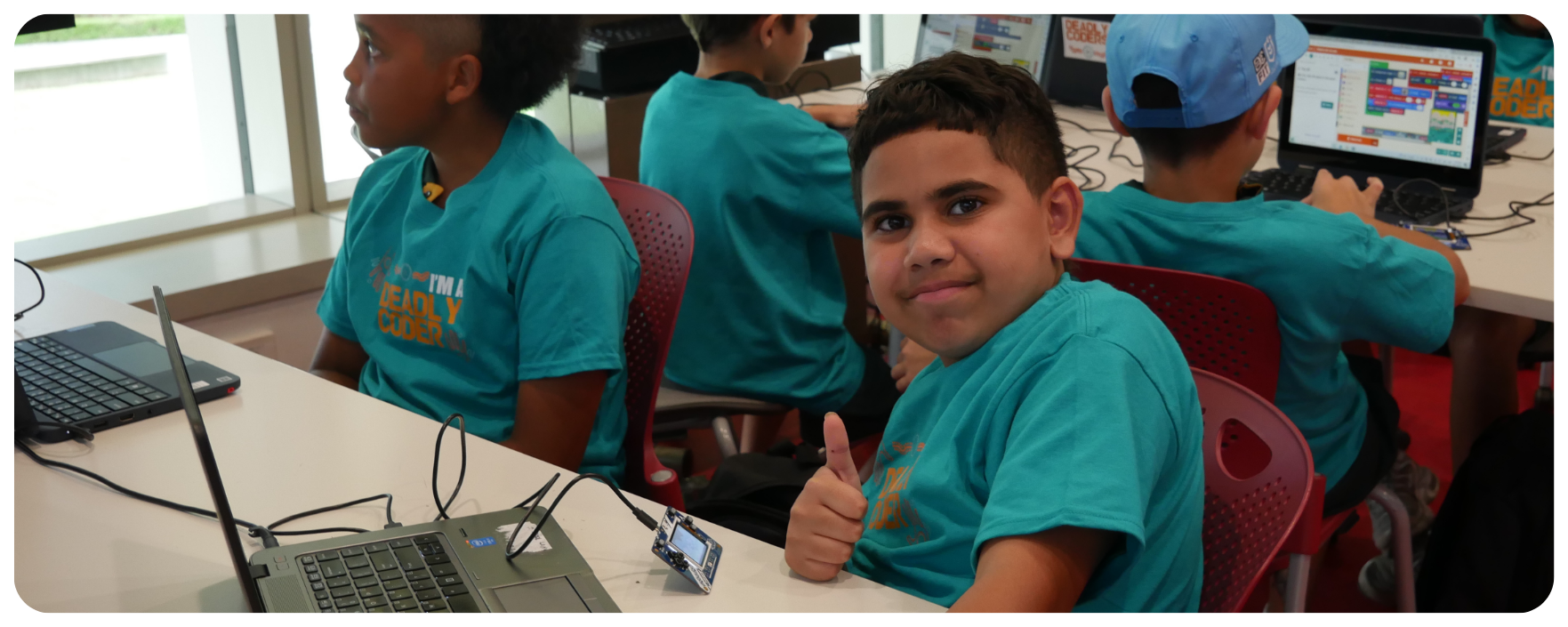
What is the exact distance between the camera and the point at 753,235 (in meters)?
2.03

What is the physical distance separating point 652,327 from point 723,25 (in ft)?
2.19

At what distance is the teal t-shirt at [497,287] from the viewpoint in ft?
4.83

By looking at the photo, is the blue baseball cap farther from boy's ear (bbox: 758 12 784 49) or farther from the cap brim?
boy's ear (bbox: 758 12 784 49)

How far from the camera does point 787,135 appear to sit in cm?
200

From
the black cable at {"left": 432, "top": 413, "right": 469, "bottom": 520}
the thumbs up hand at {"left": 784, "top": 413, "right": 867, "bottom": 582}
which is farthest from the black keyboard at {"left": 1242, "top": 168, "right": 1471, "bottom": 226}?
the black cable at {"left": 432, "top": 413, "right": 469, "bottom": 520}

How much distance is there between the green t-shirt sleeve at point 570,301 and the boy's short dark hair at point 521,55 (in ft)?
0.78

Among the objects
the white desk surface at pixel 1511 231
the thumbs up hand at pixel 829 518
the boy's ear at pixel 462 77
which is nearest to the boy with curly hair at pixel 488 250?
the boy's ear at pixel 462 77

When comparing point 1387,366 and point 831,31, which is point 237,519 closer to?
point 1387,366

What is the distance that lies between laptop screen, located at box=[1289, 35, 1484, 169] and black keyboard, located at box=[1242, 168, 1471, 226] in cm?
8

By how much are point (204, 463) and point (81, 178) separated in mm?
2436

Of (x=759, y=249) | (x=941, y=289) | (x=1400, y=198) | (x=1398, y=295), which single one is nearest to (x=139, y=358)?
(x=759, y=249)

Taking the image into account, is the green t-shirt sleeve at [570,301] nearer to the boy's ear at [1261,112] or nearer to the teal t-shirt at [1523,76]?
the boy's ear at [1261,112]

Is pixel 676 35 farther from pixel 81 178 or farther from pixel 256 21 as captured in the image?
pixel 81 178

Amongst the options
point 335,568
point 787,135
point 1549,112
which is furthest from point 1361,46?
point 335,568
